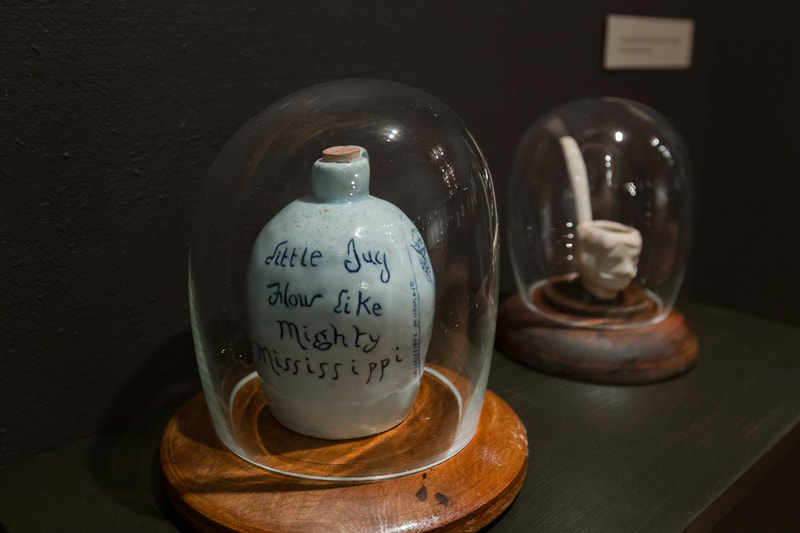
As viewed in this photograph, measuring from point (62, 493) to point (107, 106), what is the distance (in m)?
0.31

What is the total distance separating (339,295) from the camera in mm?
469

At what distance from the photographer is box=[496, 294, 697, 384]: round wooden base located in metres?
0.72

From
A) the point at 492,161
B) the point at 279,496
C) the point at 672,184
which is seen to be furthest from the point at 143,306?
the point at 672,184

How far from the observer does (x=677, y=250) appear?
0.82 meters

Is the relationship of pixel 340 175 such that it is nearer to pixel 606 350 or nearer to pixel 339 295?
pixel 339 295

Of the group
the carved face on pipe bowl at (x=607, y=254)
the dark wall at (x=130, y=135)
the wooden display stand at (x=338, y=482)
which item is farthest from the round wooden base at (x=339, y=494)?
the carved face on pipe bowl at (x=607, y=254)

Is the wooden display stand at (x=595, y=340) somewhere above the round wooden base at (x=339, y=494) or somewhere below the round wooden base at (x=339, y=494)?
below

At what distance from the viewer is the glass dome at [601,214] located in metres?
0.77

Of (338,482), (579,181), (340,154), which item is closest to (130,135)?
(340,154)

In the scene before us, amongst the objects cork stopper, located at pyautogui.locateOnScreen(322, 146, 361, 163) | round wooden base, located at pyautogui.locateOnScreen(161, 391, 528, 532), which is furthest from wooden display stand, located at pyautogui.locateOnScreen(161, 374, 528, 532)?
cork stopper, located at pyautogui.locateOnScreen(322, 146, 361, 163)

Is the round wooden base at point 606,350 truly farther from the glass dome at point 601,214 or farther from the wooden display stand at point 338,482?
the wooden display stand at point 338,482

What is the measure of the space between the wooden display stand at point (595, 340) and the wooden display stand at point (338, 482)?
0.18m

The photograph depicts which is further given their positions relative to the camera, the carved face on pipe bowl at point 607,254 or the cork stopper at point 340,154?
the carved face on pipe bowl at point 607,254

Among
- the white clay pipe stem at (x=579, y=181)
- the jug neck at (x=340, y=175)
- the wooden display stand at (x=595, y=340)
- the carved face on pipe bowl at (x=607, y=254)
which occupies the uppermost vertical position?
the jug neck at (x=340, y=175)
